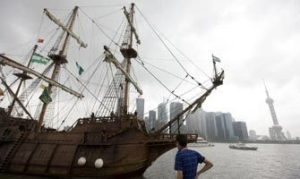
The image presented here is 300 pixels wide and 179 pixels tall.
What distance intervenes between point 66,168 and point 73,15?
75.7 feet

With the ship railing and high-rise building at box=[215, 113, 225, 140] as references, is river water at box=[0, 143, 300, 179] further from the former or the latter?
high-rise building at box=[215, 113, 225, 140]

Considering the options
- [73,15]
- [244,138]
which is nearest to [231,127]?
[244,138]

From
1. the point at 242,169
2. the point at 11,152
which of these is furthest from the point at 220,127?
the point at 11,152

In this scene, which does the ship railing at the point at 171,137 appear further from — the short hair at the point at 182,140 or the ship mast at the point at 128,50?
the short hair at the point at 182,140

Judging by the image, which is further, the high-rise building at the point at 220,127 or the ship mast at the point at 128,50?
the high-rise building at the point at 220,127

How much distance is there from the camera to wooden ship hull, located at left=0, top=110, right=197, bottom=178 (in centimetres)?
1212

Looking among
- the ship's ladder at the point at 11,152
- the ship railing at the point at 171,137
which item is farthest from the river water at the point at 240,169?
the ship railing at the point at 171,137

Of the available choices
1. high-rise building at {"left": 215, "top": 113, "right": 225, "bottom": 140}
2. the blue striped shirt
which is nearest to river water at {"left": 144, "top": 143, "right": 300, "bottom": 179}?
the blue striped shirt

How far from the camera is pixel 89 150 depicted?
12703 millimetres

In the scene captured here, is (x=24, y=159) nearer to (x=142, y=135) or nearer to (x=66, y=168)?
(x=66, y=168)

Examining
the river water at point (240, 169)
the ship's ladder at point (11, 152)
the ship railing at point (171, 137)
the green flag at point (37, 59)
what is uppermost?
the green flag at point (37, 59)

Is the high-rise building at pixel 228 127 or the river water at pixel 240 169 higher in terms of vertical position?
the high-rise building at pixel 228 127

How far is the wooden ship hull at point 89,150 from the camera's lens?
1212 cm

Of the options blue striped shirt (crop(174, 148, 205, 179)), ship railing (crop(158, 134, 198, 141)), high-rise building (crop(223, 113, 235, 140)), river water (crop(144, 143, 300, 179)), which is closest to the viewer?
blue striped shirt (crop(174, 148, 205, 179))
